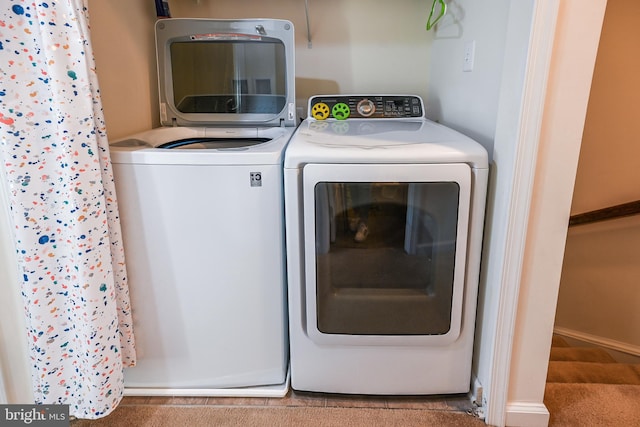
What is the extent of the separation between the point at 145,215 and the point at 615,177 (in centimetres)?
234

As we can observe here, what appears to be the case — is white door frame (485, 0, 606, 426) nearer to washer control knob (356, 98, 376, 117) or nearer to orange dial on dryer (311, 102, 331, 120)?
washer control knob (356, 98, 376, 117)

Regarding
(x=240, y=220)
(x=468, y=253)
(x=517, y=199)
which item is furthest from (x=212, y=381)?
(x=517, y=199)

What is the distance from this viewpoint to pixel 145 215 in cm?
122

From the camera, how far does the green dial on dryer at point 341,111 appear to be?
5.88 ft

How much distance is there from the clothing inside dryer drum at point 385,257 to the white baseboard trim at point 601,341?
167 cm

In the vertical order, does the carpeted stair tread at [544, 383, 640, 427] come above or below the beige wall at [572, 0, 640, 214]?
below

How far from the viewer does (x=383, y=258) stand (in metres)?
1.27

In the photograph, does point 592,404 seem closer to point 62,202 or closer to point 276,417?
point 276,417

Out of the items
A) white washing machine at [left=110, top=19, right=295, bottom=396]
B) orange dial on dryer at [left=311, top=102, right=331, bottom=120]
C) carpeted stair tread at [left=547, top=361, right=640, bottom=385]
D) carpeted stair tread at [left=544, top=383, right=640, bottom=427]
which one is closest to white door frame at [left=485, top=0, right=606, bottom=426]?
carpeted stair tread at [left=544, top=383, right=640, bottom=427]

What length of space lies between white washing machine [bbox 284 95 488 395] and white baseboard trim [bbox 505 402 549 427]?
0.16 metres

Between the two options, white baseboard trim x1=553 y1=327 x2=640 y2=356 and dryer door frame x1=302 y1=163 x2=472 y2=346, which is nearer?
dryer door frame x1=302 y1=163 x2=472 y2=346

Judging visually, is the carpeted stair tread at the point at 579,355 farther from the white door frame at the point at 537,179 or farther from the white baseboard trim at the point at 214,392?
the white baseboard trim at the point at 214,392

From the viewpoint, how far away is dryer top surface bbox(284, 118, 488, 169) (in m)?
1.15

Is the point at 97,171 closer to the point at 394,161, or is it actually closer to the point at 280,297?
the point at 280,297
